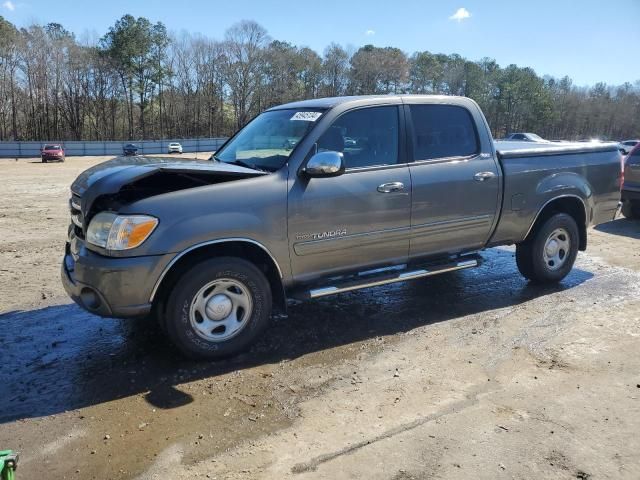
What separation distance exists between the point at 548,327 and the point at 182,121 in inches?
3444

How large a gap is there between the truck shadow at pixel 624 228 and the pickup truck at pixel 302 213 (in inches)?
167

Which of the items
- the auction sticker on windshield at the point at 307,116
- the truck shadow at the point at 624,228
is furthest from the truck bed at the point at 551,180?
the truck shadow at the point at 624,228

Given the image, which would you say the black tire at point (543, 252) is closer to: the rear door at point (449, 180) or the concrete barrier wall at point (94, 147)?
the rear door at point (449, 180)

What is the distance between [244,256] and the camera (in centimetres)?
435

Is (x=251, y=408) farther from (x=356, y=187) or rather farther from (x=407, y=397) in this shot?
(x=356, y=187)

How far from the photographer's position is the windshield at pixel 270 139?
15.0ft

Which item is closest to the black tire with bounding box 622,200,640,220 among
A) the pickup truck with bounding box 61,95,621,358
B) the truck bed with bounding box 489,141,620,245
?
the truck bed with bounding box 489,141,620,245

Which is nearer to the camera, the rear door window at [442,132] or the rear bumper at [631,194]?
the rear door window at [442,132]

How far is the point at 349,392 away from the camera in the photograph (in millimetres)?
3758

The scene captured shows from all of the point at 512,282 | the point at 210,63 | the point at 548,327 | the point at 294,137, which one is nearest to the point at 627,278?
the point at 512,282

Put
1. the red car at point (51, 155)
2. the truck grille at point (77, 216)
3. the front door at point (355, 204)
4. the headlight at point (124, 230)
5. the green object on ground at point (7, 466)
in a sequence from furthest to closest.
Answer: the red car at point (51, 155), the front door at point (355, 204), the truck grille at point (77, 216), the headlight at point (124, 230), the green object on ground at point (7, 466)

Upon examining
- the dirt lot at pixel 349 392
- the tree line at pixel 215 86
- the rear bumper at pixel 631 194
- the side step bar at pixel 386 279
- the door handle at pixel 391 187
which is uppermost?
the tree line at pixel 215 86

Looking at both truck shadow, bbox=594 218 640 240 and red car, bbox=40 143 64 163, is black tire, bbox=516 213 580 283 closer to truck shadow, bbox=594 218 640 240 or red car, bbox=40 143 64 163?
truck shadow, bbox=594 218 640 240

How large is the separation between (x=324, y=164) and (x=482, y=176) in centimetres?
191
